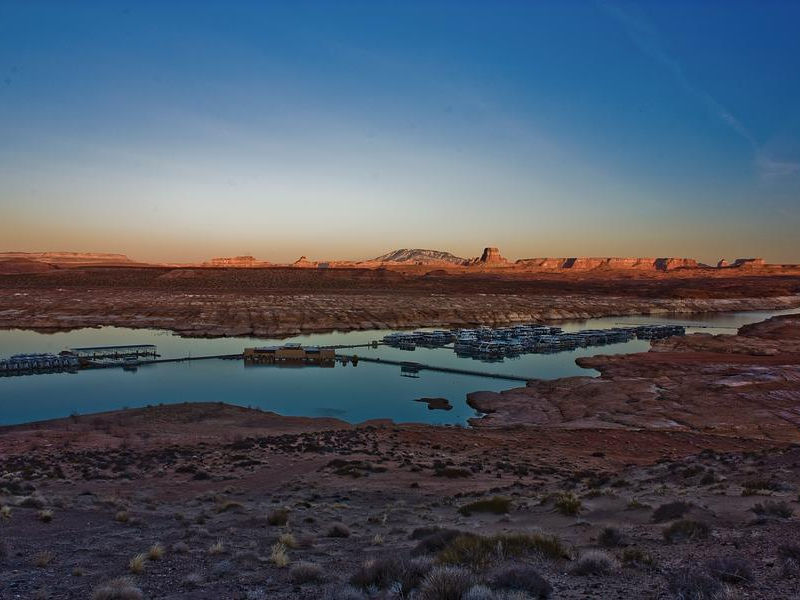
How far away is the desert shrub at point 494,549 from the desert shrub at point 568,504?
8.68 feet

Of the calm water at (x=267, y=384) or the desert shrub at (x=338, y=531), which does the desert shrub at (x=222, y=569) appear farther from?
the calm water at (x=267, y=384)

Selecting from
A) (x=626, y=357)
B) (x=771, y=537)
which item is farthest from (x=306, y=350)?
(x=771, y=537)

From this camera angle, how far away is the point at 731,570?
538 cm

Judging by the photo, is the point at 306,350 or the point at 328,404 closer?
the point at 328,404

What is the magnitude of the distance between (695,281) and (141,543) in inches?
6366

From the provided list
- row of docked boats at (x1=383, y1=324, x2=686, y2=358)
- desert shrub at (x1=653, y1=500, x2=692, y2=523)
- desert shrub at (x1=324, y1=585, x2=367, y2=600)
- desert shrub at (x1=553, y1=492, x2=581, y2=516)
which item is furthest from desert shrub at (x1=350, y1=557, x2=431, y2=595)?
row of docked boats at (x1=383, y1=324, x2=686, y2=358)

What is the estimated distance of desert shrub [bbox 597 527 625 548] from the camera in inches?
285

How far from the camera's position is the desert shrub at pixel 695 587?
4867mm

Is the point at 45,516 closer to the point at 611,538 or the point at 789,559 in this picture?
the point at 611,538

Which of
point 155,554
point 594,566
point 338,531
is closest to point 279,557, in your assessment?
point 155,554

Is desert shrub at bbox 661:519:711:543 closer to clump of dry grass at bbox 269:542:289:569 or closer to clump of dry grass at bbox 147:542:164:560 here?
clump of dry grass at bbox 269:542:289:569

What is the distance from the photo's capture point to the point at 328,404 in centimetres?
2764

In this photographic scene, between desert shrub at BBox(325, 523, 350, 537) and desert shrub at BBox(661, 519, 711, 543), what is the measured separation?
15.3ft

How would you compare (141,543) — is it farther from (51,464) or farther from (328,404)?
(328,404)
